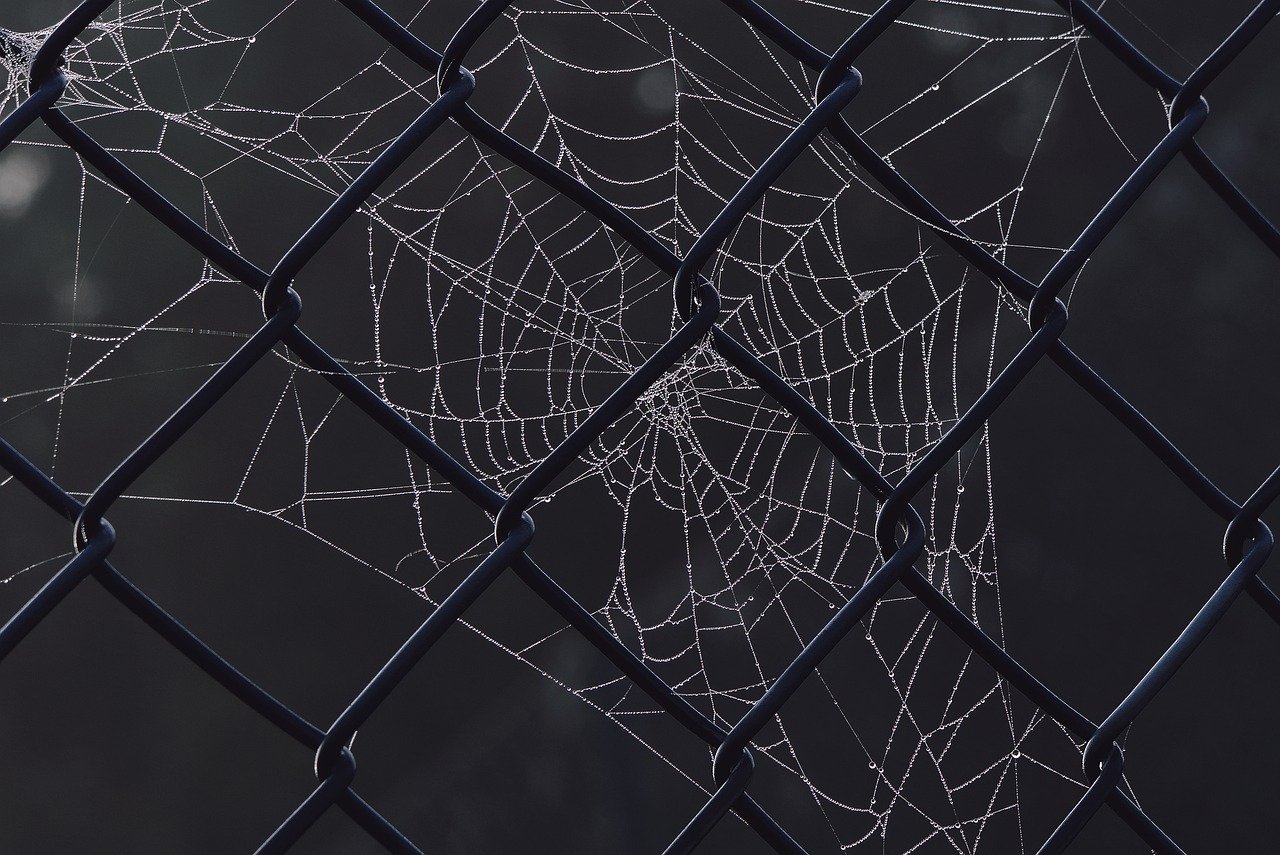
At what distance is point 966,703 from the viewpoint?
195 inches

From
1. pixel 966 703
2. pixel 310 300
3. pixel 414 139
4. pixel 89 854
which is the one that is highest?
pixel 414 139

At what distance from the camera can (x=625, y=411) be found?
632mm

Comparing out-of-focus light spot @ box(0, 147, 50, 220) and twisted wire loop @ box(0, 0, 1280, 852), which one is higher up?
twisted wire loop @ box(0, 0, 1280, 852)

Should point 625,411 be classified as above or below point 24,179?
above

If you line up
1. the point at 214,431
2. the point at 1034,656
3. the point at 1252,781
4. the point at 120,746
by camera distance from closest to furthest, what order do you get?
the point at 1252,781
the point at 1034,656
the point at 214,431
the point at 120,746

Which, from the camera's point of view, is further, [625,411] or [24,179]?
[24,179]

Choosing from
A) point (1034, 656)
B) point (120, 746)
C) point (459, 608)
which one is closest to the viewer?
point (459, 608)

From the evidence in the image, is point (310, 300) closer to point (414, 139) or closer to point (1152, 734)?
point (1152, 734)

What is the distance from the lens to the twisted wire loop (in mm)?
510

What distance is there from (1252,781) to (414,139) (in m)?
4.91

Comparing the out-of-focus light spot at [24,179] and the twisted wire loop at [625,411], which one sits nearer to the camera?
the twisted wire loop at [625,411]

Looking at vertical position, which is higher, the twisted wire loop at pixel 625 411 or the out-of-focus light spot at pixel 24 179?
the twisted wire loop at pixel 625 411

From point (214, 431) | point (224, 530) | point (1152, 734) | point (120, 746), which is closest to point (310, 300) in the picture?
point (214, 431)

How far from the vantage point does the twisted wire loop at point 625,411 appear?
51 centimetres
